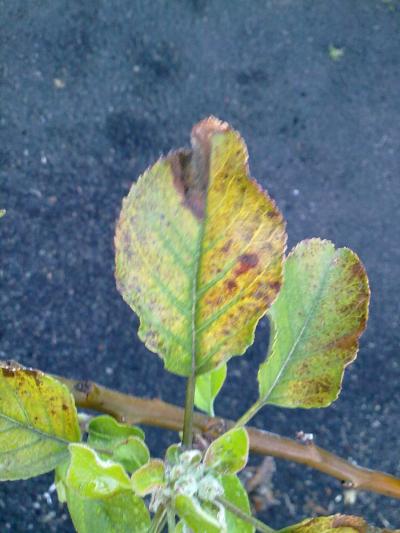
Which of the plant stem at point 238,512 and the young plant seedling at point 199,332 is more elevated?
the young plant seedling at point 199,332

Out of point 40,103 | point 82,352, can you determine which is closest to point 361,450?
point 82,352

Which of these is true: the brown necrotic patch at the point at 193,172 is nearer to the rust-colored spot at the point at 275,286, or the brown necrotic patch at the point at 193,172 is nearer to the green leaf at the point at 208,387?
the rust-colored spot at the point at 275,286

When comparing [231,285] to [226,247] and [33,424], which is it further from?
[33,424]

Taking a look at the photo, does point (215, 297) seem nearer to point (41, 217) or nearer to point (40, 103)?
point (41, 217)

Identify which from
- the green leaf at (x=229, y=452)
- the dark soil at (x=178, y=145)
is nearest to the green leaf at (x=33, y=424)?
the green leaf at (x=229, y=452)

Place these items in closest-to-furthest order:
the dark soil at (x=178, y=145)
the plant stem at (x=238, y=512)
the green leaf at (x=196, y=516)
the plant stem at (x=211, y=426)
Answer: the green leaf at (x=196, y=516) → the plant stem at (x=238, y=512) → the plant stem at (x=211, y=426) → the dark soil at (x=178, y=145)

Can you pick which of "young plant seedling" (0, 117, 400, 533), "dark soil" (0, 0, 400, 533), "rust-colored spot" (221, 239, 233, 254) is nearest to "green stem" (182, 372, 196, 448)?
"young plant seedling" (0, 117, 400, 533)
